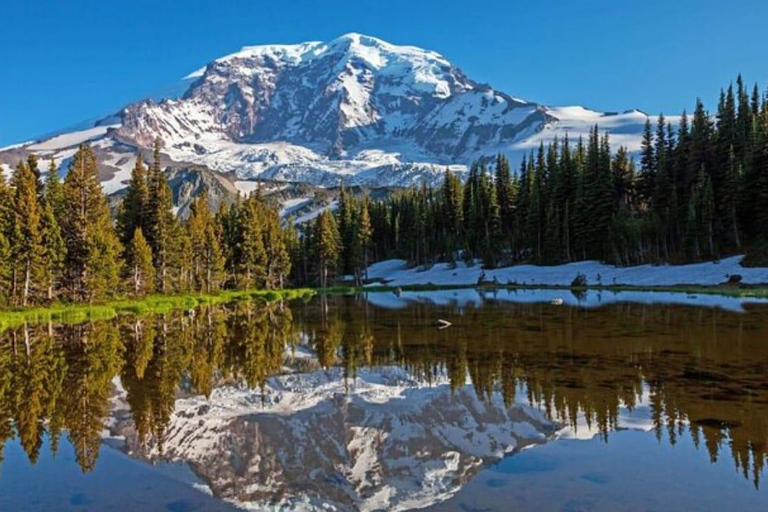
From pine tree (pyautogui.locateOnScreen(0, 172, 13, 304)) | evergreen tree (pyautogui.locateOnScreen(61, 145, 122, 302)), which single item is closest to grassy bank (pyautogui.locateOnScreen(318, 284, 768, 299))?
evergreen tree (pyautogui.locateOnScreen(61, 145, 122, 302))

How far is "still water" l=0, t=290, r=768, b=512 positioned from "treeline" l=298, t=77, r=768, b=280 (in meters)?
51.8

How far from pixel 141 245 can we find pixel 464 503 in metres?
52.5

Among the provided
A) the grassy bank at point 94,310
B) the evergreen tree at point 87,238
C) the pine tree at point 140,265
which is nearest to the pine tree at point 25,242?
the grassy bank at point 94,310

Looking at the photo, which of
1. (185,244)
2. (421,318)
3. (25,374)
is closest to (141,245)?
(185,244)

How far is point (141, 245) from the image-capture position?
5491 centimetres

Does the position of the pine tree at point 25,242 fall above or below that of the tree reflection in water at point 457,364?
above

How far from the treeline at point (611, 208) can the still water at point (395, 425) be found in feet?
170

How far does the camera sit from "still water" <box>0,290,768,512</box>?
328 inches

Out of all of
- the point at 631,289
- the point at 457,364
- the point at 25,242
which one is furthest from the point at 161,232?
the point at 457,364

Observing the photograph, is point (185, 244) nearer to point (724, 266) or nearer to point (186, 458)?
point (724, 266)

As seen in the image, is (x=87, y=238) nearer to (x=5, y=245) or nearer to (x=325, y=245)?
(x=5, y=245)

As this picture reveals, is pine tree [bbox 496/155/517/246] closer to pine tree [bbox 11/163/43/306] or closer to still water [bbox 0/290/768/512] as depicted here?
pine tree [bbox 11/163/43/306]

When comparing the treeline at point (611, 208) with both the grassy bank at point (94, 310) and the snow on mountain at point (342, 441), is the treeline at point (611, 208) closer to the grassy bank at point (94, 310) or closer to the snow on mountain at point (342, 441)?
the grassy bank at point (94, 310)

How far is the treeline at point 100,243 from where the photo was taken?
45.7 m
